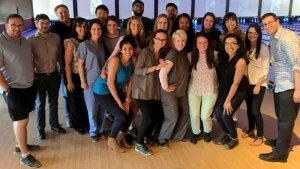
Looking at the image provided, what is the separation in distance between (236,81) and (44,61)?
153cm

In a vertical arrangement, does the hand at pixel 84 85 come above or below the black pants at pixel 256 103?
above

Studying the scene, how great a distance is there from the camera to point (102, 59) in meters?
2.34

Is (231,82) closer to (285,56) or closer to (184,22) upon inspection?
(285,56)

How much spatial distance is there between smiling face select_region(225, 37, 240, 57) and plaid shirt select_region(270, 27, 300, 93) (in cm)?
25

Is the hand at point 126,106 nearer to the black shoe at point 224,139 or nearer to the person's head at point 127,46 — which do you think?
the person's head at point 127,46

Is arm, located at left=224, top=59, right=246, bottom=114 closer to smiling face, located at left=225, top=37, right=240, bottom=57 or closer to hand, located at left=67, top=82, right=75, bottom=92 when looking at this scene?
smiling face, located at left=225, top=37, right=240, bottom=57

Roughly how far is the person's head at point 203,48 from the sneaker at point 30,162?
1380mm

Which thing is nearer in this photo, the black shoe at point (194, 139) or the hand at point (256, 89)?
the hand at point (256, 89)

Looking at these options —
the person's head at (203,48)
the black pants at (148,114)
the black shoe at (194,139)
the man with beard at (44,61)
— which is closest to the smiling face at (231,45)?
the person's head at (203,48)

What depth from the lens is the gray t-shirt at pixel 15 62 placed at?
Result: 77.6 inches

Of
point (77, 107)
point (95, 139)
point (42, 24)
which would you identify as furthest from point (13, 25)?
point (95, 139)

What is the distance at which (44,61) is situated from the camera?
7.69ft

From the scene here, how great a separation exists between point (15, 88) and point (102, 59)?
26.8 inches

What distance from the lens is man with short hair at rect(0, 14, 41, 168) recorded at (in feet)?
6.47
